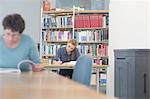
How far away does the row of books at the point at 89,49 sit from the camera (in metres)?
6.33

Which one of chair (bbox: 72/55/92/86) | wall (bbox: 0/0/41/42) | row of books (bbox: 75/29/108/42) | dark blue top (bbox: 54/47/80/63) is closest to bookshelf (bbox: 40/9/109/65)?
row of books (bbox: 75/29/108/42)

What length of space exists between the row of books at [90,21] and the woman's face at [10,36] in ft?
12.5

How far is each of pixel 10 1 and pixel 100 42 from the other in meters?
2.56

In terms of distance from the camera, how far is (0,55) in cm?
261

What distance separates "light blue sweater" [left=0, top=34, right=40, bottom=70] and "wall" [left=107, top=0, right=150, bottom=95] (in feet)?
12.2

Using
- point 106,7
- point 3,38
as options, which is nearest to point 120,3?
point 106,7

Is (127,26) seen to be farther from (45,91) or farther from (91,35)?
(45,91)

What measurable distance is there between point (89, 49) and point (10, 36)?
3.83 m

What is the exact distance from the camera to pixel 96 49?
→ 20.9 feet

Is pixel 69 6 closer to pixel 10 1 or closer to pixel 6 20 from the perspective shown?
pixel 10 1

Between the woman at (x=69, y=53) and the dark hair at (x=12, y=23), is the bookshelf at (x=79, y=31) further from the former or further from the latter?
the dark hair at (x=12, y=23)

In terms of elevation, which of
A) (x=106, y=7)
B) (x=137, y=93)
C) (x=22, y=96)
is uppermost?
(x=106, y=7)

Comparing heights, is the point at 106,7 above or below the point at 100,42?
above

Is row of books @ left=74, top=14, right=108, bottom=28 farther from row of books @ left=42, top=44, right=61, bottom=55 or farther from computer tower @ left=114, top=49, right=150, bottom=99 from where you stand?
computer tower @ left=114, top=49, right=150, bottom=99
